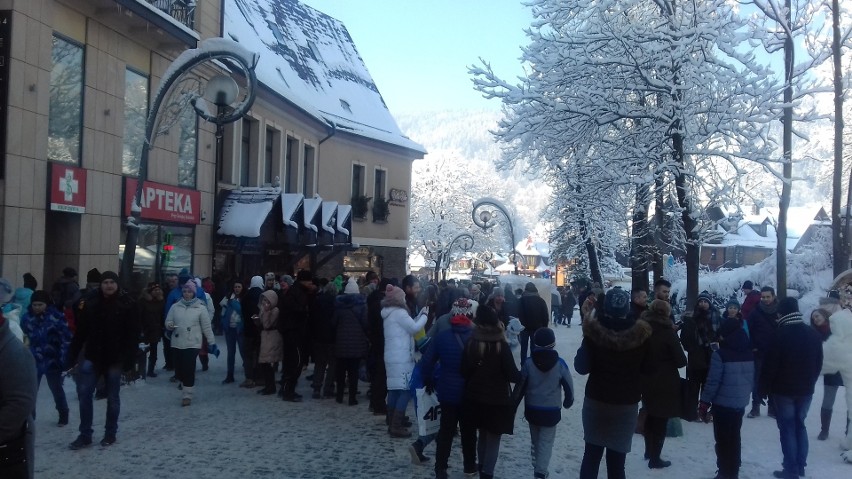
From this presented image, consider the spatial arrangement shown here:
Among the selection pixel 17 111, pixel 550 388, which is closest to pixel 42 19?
pixel 17 111

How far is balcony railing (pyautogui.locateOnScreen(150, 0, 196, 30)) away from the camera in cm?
1695

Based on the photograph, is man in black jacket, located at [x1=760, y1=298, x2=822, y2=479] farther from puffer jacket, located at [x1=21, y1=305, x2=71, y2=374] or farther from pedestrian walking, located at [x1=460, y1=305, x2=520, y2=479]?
puffer jacket, located at [x1=21, y1=305, x2=71, y2=374]

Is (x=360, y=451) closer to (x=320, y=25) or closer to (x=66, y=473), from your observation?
(x=66, y=473)

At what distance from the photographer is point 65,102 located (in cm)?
1471

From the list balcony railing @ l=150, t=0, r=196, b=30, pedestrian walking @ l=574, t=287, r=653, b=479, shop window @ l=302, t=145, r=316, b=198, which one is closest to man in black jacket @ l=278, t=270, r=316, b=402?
pedestrian walking @ l=574, t=287, r=653, b=479

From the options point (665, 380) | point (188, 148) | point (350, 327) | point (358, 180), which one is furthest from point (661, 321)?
point (358, 180)

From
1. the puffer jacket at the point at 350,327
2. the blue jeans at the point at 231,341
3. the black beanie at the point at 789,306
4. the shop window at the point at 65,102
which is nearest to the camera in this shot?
the black beanie at the point at 789,306

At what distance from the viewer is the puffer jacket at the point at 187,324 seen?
10.6 metres

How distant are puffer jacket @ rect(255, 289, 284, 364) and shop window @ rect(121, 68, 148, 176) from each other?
6816 mm

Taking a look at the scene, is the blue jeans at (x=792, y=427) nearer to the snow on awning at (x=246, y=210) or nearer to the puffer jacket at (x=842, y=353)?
the puffer jacket at (x=842, y=353)

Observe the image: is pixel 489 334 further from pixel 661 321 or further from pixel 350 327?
pixel 350 327

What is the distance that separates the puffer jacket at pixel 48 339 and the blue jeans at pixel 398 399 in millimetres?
3613

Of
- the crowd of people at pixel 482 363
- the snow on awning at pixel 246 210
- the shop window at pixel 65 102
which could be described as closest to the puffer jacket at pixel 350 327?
the crowd of people at pixel 482 363

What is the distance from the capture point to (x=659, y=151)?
15789mm
